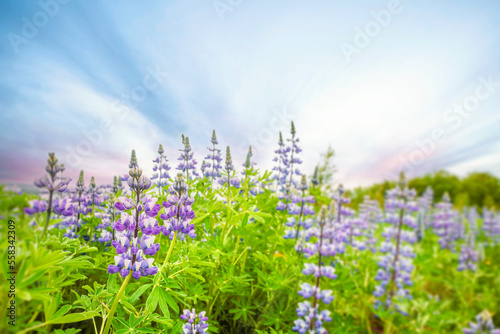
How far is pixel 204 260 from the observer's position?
75.7 inches

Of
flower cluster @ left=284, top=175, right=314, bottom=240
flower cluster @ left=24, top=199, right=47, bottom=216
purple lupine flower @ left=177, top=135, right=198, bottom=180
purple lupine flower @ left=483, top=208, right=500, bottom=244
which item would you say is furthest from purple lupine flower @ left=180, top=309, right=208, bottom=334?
purple lupine flower @ left=483, top=208, right=500, bottom=244

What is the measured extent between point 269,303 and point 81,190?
1703 mm

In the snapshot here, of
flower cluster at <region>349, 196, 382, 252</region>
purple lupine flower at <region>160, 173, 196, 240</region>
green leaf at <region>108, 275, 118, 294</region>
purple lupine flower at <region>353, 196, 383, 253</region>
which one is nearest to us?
green leaf at <region>108, 275, 118, 294</region>

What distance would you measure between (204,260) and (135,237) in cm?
88

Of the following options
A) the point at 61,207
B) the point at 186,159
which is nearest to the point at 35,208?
the point at 61,207

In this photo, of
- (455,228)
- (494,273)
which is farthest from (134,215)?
(455,228)

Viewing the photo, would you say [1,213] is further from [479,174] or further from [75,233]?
[479,174]

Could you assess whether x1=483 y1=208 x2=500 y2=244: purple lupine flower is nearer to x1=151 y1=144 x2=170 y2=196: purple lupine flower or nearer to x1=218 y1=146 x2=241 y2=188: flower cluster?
x1=218 y1=146 x2=241 y2=188: flower cluster

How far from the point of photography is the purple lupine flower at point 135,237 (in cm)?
109

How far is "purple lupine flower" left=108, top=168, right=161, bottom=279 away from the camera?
3.58 ft

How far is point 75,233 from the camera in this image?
5.83 ft

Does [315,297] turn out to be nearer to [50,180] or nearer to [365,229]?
[50,180]

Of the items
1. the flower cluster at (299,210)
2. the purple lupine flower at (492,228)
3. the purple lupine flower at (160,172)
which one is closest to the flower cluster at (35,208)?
the purple lupine flower at (160,172)

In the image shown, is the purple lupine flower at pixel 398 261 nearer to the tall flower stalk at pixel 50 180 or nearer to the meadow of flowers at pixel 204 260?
the meadow of flowers at pixel 204 260
